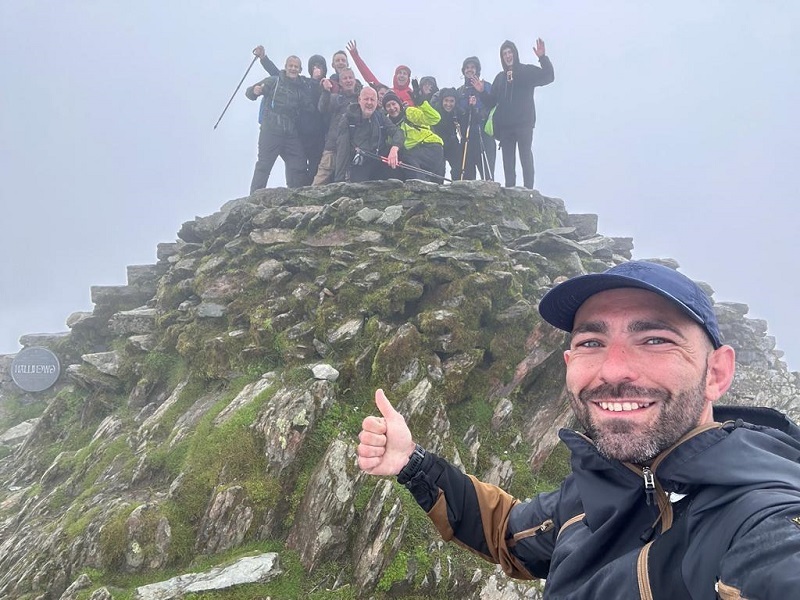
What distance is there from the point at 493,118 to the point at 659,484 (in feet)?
59.6

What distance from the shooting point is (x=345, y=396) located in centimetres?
1108

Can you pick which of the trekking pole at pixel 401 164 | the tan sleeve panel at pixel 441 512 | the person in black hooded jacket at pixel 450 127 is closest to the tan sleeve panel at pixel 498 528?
the tan sleeve panel at pixel 441 512

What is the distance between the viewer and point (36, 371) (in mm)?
19453

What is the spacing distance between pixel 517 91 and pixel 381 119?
17.9 ft

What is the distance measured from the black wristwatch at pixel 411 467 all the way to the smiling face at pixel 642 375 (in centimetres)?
190

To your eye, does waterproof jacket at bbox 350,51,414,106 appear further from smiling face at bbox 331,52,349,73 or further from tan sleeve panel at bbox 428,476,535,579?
tan sleeve panel at bbox 428,476,535,579

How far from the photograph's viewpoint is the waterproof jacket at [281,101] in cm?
1806

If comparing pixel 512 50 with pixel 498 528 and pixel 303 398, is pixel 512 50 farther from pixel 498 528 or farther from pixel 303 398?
pixel 498 528

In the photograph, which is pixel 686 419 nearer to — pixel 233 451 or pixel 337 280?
pixel 233 451

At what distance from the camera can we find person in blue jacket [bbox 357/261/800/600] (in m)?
2.13

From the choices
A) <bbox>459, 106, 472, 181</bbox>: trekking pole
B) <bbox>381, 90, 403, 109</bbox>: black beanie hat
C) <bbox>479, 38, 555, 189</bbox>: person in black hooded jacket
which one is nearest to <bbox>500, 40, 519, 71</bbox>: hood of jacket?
<bbox>479, 38, 555, 189</bbox>: person in black hooded jacket

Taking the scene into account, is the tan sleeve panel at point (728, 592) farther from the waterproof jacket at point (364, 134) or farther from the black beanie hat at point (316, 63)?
the black beanie hat at point (316, 63)

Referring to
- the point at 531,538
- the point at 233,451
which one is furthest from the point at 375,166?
the point at 531,538

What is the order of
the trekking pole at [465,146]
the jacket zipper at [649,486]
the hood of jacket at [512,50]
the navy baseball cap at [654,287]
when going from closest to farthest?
the jacket zipper at [649,486] → the navy baseball cap at [654,287] → the hood of jacket at [512,50] → the trekking pole at [465,146]
